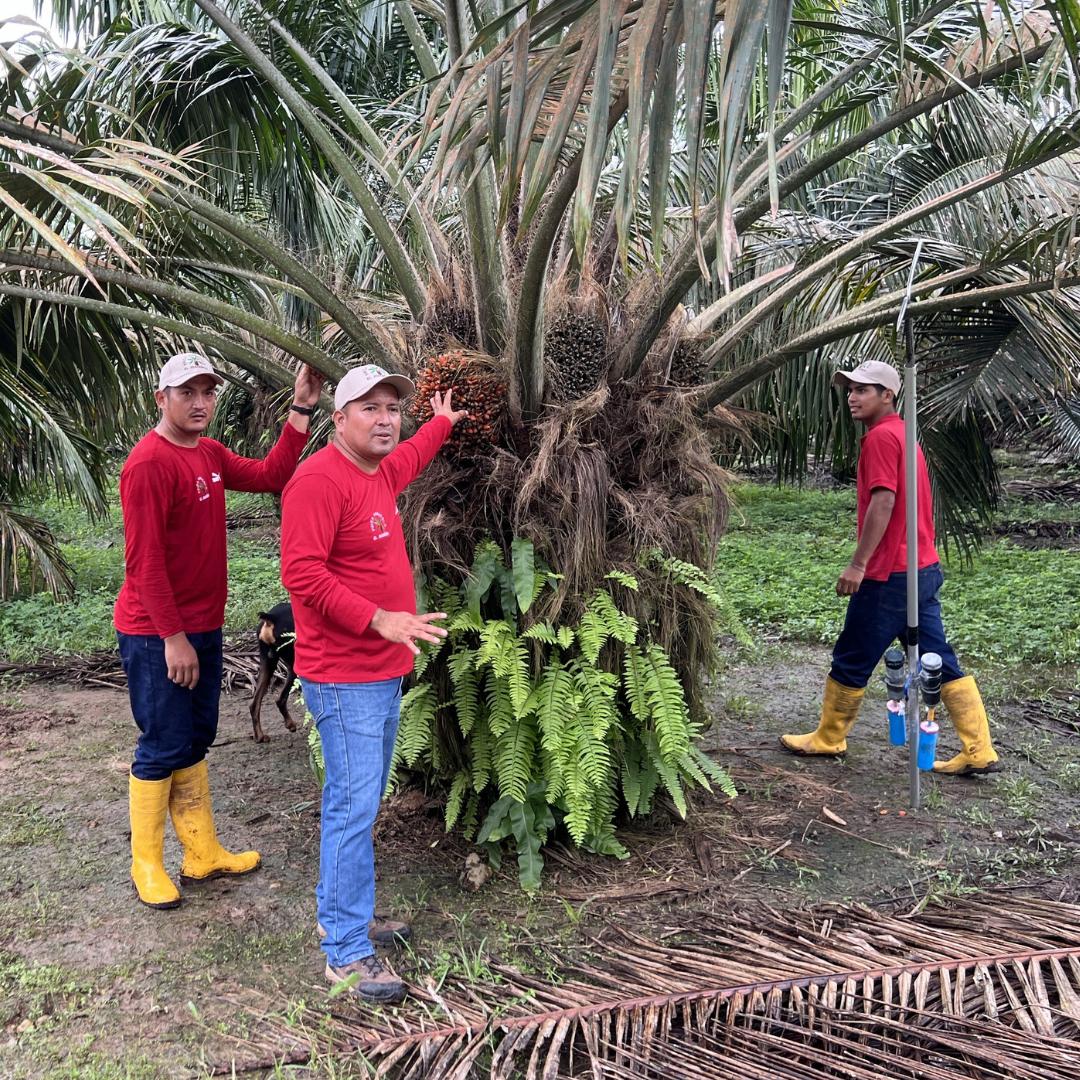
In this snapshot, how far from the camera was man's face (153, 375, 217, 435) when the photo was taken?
3.85 meters

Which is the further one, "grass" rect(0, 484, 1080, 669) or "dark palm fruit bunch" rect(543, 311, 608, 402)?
"grass" rect(0, 484, 1080, 669)

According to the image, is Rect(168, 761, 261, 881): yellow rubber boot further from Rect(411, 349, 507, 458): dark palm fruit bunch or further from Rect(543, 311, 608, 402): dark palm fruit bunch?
Rect(543, 311, 608, 402): dark palm fruit bunch

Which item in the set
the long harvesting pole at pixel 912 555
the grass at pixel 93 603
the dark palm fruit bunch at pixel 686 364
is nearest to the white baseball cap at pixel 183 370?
the dark palm fruit bunch at pixel 686 364

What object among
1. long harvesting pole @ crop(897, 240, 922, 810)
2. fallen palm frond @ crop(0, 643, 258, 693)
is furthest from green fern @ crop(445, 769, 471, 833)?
fallen palm frond @ crop(0, 643, 258, 693)

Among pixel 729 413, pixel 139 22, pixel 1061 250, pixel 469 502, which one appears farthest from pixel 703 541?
pixel 139 22

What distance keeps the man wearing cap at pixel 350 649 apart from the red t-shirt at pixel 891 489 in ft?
8.92

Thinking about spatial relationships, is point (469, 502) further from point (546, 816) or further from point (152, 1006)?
point (152, 1006)

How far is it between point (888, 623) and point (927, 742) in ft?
2.29

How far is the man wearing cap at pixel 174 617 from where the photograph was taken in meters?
3.79

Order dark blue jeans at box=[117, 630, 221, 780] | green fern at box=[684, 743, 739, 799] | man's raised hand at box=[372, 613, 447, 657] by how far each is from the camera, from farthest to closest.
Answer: green fern at box=[684, 743, 739, 799]
dark blue jeans at box=[117, 630, 221, 780]
man's raised hand at box=[372, 613, 447, 657]

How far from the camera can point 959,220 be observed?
5820 mm

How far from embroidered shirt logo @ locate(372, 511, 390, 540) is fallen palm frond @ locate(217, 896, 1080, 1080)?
5.00 ft

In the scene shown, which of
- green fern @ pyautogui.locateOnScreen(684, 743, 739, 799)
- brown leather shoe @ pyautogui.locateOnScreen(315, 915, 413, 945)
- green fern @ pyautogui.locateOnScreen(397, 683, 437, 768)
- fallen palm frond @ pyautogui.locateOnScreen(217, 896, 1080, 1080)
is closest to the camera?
fallen palm frond @ pyautogui.locateOnScreen(217, 896, 1080, 1080)

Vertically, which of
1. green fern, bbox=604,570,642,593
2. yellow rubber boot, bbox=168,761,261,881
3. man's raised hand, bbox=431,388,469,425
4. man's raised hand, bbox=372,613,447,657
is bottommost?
yellow rubber boot, bbox=168,761,261,881
